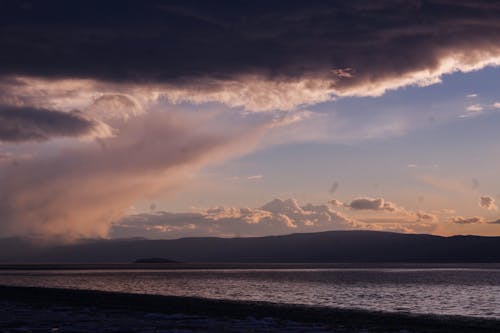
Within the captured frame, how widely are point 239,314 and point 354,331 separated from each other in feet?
42.5

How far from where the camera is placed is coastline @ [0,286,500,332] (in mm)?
40531

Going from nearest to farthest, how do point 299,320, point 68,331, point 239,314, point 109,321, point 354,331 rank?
point 68,331 < point 354,331 < point 109,321 < point 299,320 < point 239,314

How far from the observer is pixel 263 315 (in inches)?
1880

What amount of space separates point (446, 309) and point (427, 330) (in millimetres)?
21536

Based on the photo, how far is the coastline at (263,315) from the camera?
40.5 meters

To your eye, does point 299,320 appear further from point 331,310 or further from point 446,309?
point 446,309

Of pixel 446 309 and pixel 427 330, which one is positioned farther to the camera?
pixel 446 309

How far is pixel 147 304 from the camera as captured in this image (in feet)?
189

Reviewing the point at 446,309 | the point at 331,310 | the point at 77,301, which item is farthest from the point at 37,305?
the point at 446,309

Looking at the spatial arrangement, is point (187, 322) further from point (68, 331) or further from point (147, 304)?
point (147, 304)

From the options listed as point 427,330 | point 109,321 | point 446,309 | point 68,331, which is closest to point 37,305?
point 109,321

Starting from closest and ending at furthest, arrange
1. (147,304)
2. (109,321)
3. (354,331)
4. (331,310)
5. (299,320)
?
(354,331) → (109,321) → (299,320) → (331,310) → (147,304)

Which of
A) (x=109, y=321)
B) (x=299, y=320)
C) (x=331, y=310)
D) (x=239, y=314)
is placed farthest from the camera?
(x=331, y=310)

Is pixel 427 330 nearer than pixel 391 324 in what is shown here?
Yes
